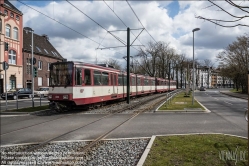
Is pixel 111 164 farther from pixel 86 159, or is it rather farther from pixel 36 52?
pixel 36 52

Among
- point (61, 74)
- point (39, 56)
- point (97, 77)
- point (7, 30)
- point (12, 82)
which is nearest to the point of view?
point (61, 74)

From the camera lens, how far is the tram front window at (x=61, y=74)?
14773 millimetres

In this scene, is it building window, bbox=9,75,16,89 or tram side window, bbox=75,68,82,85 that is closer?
tram side window, bbox=75,68,82,85

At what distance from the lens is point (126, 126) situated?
406 inches

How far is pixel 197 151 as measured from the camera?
20.1 feet

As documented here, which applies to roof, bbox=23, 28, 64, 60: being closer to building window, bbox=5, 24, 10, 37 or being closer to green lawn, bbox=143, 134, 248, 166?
building window, bbox=5, 24, 10, 37

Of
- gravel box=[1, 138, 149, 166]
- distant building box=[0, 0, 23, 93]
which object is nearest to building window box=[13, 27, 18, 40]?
distant building box=[0, 0, 23, 93]

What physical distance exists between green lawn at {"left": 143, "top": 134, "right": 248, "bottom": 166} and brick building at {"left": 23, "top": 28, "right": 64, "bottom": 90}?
130 ft

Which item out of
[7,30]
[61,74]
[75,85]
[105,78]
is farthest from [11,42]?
[75,85]

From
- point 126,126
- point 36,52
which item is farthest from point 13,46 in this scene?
point 126,126

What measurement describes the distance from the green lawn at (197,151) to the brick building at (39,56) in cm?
→ 3960

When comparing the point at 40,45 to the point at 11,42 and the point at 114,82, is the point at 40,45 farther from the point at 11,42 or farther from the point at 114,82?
the point at 114,82

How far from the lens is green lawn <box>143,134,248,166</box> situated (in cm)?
539

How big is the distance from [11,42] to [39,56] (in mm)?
8629
